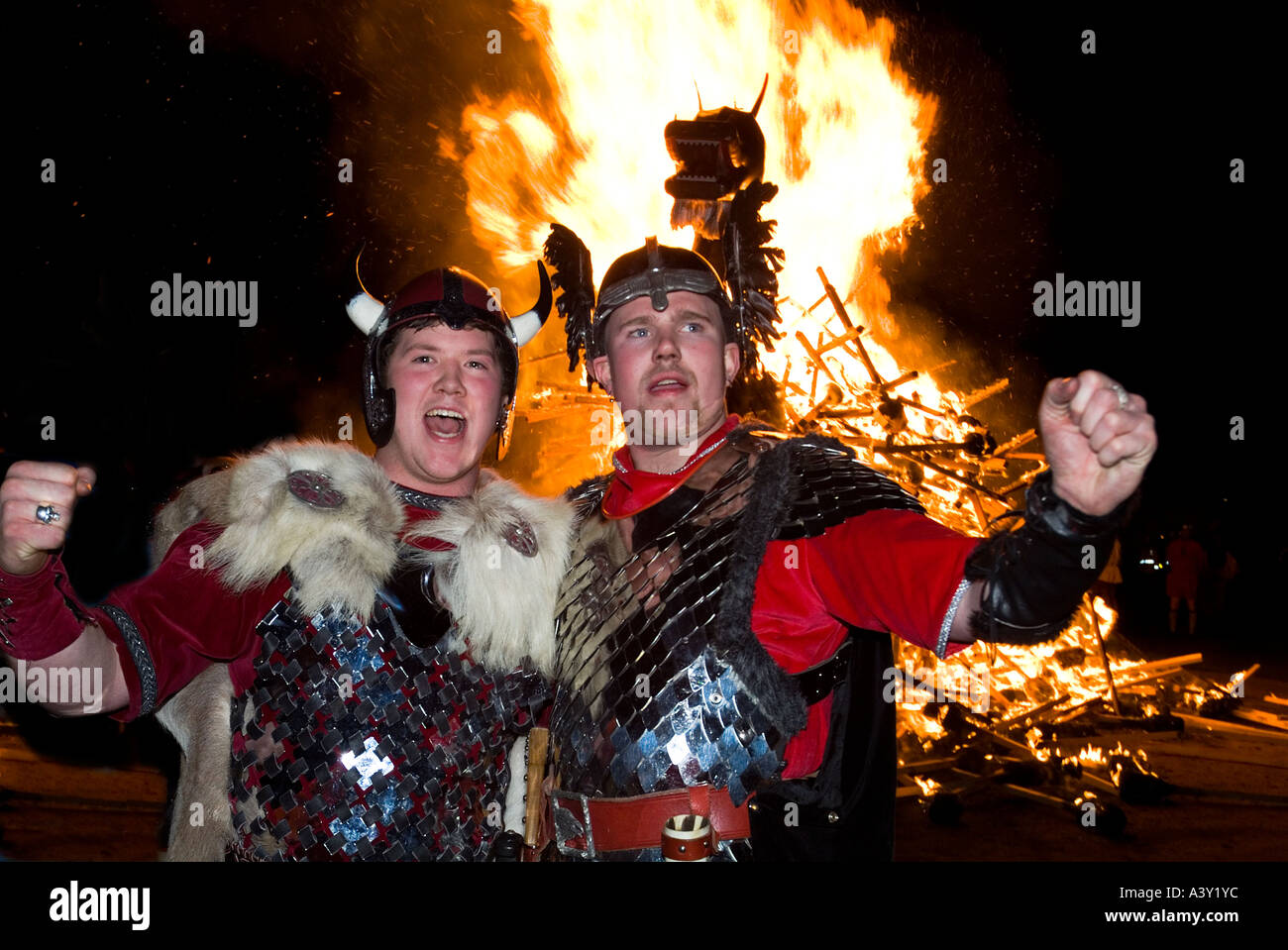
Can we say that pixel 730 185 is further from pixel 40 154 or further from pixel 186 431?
pixel 40 154

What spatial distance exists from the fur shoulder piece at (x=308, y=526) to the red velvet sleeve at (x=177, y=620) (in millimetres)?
84

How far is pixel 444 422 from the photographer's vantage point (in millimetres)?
2803

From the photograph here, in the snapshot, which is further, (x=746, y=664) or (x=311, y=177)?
(x=311, y=177)

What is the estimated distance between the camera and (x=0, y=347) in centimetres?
877

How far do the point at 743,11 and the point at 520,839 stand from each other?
8.78 m

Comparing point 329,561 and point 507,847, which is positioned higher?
point 329,561

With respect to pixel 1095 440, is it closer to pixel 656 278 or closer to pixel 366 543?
pixel 656 278

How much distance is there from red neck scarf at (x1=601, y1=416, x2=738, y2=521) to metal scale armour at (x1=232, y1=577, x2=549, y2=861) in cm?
77

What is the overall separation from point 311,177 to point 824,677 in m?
9.55

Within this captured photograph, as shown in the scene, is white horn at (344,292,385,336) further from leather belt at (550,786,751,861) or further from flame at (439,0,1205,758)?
flame at (439,0,1205,758)

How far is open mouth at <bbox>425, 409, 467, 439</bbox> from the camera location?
278 centimetres

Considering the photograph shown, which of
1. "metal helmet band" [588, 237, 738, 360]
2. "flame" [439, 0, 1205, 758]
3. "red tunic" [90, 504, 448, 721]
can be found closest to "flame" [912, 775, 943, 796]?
"flame" [439, 0, 1205, 758]

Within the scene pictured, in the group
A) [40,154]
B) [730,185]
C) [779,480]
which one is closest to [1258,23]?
[730,185]

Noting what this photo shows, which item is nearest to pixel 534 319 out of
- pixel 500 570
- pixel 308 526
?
pixel 500 570
